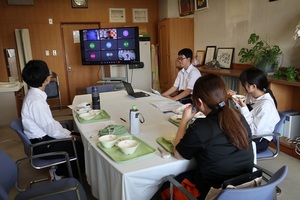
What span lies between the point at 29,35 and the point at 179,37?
319 cm

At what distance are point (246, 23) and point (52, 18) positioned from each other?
3.96 m

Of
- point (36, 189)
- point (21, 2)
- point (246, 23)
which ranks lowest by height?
point (36, 189)

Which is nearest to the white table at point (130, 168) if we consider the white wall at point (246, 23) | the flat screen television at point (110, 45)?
the white wall at point (246, 23)

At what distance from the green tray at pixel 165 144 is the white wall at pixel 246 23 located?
7.92 feet

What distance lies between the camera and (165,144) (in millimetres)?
1568

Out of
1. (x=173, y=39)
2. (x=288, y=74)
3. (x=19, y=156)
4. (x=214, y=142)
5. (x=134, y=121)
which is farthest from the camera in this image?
(x=173, y=39)

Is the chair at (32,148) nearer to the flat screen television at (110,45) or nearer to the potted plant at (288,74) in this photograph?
the potted plant at (288,74)

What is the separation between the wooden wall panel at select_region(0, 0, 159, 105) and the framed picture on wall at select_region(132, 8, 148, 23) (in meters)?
0.09

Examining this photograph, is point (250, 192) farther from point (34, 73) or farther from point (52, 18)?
point (52, 18)

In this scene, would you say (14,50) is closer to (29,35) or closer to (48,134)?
(29,35)

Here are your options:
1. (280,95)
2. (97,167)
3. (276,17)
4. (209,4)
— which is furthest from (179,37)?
(97,167)

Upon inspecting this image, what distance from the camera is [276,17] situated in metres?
3.31

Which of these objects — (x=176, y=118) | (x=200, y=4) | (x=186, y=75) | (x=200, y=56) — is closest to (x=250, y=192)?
(x=176, y=118)

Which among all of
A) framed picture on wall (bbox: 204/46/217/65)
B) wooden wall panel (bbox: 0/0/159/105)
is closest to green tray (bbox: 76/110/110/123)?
framed picture on wall (bbox: 204/46/217/65)
